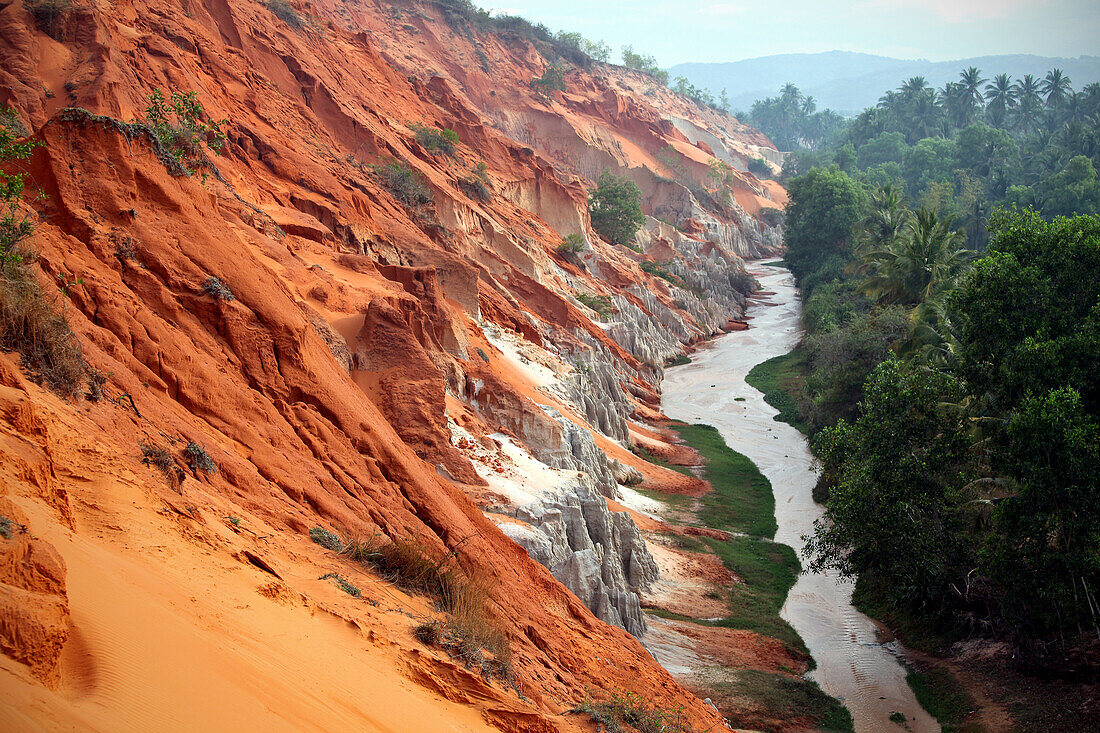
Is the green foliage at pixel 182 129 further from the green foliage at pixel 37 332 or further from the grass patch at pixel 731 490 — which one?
the grass patch at pixel 731 490

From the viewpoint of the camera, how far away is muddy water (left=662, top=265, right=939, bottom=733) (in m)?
18.1

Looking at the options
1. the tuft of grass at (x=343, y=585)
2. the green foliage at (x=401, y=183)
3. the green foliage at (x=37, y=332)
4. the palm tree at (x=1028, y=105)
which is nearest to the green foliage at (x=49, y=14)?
the green foliage at (x=401, y=183)

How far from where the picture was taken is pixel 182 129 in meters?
22.0

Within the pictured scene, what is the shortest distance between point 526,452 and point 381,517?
10967mm

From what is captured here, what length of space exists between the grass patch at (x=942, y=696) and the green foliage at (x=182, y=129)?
66.4 feet

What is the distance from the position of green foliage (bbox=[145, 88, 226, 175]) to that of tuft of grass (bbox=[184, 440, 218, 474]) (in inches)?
406

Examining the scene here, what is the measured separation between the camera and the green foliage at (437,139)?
48250 millimetres

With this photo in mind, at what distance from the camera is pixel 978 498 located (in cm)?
1742

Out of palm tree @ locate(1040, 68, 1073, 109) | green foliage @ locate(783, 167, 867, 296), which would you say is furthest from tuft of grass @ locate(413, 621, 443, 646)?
palm tree @ locate(1040, 68, 1073, 109)

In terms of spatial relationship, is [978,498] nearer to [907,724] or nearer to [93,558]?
[907,724]

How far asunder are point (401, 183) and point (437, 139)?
12.6 metres

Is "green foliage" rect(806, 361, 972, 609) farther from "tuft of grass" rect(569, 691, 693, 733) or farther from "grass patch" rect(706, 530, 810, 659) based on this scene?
"tuft of grass" rect(569, 691, 693, 733)

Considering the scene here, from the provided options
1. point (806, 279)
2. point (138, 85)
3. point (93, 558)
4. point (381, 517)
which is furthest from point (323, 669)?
point (806, 279)

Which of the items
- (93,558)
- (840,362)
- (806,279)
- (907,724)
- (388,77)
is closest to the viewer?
(93,558)
